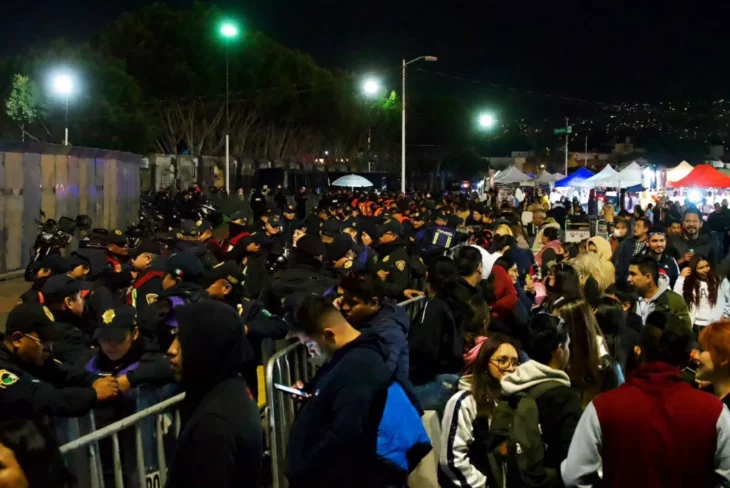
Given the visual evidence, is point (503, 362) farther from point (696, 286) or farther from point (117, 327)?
point (696, 286)

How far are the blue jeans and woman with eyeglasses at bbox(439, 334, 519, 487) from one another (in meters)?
1.34

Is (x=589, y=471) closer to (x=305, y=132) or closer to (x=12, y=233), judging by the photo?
(x=12, y=233)

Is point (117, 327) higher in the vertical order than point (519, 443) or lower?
higher

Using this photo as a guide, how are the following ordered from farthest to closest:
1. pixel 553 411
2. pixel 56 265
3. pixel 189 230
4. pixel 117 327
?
pixel 189 230 → pixel 56 265 → pixel 117 327 → pixel 553 411

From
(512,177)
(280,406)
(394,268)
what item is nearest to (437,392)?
(280,406)

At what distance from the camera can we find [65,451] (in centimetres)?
366

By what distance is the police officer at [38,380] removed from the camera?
168 inches

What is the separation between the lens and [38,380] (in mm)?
4605

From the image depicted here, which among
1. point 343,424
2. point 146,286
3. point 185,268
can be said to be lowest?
point 343,424

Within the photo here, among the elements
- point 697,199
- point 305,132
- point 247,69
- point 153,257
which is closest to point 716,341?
point 153,257

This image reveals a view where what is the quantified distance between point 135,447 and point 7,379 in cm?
81

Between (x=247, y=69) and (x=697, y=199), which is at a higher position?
(x=247, y=69)

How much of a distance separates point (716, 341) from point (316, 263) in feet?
15.1

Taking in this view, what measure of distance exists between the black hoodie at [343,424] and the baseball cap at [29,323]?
7.00 ft
